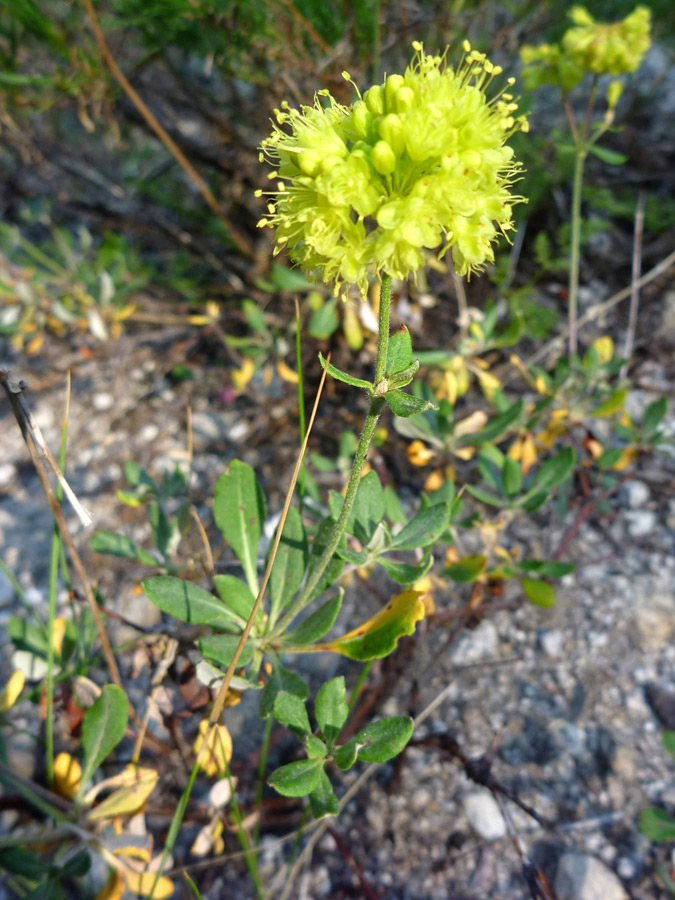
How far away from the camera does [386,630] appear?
1.41 metres

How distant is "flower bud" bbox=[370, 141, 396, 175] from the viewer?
43.6 inches

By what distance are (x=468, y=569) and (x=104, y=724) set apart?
109 cm

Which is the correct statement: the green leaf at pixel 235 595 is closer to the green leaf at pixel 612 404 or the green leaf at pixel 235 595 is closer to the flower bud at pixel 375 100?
the flower bud at pixel 375 100

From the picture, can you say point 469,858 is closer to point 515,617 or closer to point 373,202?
point 515,617

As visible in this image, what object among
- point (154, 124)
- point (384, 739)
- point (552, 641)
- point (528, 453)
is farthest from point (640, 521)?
point (154, 124)

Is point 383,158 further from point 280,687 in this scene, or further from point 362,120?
point 280,687

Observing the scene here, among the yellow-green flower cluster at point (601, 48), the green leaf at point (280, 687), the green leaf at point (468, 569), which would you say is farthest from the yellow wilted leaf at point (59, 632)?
the yellow-green flower cluster at point (601, 48)

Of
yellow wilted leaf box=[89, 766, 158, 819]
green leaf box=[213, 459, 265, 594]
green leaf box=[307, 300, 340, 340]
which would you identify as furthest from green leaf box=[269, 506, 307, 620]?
green leaf box=[307, 300, 340, 340]

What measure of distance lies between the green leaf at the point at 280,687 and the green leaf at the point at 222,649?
3.2 inches

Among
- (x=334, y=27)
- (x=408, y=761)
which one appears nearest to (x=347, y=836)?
(x=408, y=761)

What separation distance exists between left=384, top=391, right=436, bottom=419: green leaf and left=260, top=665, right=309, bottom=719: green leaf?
30.4 inches

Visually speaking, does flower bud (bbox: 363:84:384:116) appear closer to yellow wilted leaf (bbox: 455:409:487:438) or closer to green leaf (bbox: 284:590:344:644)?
green leaf (bbox: 284:590:344:644)

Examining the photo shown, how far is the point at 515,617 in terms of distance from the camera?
2184 mm

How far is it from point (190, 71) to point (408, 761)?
360cm
